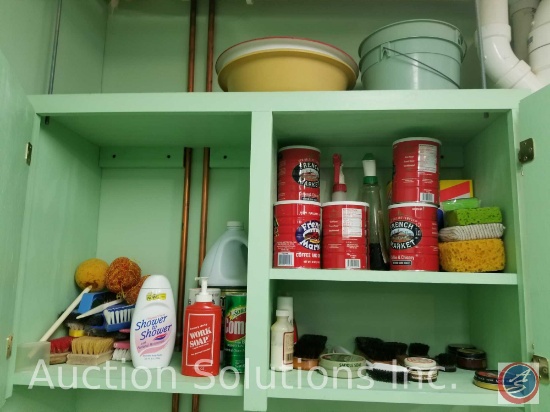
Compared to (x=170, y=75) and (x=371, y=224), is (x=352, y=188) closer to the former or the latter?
(x=371, y=224)

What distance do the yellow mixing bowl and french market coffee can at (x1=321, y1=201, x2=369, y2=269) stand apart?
0.26 metres

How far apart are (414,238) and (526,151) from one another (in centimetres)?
26

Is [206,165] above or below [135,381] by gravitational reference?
above

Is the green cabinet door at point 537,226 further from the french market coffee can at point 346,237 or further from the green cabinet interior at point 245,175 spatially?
the french market coffee can at point 346,237

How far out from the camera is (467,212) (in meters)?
0.85

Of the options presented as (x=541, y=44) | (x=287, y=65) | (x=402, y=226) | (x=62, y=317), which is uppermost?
(x=541, y=44)

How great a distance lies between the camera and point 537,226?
0.74 meters

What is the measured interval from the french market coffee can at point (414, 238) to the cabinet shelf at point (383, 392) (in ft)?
0.73

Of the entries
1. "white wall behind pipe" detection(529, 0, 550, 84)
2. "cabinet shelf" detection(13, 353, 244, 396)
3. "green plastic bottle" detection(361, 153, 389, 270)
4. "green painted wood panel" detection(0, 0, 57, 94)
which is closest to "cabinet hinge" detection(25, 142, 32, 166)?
"green painted wood panel" detection(0, 0, 57, 94)

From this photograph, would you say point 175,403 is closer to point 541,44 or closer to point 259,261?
point 259,261

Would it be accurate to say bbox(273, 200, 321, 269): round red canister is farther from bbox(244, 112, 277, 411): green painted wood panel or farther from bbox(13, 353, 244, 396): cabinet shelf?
bbox(13, 353, 244, 396): cabinet shelf

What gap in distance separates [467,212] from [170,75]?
35.2 inches

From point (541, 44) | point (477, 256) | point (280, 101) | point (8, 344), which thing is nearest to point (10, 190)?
point (8, 344)

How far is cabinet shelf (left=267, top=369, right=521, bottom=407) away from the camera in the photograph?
2.47 ft
